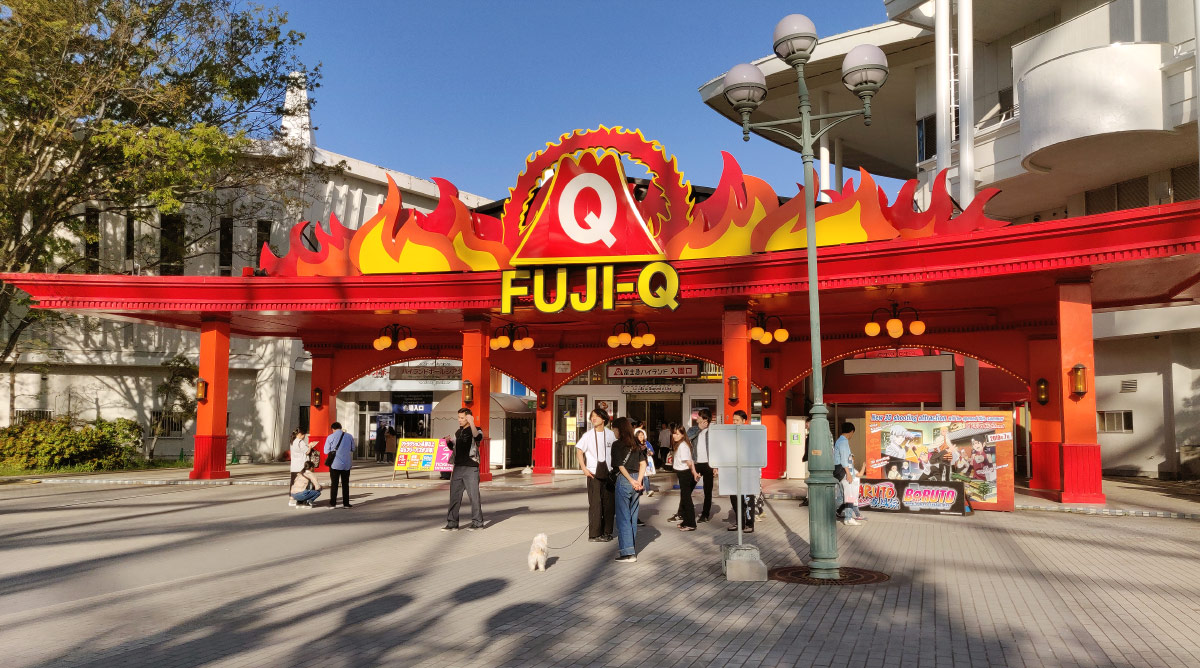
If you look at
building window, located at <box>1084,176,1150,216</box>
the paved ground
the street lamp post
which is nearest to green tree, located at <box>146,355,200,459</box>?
the paved ground

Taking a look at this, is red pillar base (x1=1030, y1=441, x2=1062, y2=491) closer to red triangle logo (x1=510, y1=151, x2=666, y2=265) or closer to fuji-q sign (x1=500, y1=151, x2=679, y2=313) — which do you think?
fuji-q sign (x1=500, y1=151, x2=679, y2=313)

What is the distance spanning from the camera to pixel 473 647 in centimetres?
657

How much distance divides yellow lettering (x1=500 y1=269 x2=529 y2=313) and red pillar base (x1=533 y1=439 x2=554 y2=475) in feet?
26.4

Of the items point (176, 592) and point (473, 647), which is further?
point (176, 592)

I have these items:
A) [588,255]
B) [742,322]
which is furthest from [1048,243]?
[588,255]

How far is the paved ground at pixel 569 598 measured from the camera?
6445 millimetres

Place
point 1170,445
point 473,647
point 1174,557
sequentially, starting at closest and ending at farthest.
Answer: point 473,647, point 1174,557, point 1170,445

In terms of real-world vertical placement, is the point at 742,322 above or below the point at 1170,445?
above

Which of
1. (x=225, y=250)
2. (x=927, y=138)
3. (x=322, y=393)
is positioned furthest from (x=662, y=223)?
(x=225, y=250)

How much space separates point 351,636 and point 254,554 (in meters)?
4.74

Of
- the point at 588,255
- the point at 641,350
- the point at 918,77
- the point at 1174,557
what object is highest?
the point at 918,77

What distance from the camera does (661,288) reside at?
60.8 feet

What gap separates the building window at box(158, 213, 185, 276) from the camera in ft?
109

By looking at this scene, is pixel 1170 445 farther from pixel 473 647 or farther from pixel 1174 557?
pixel 473 647
